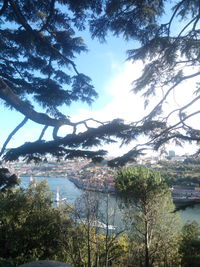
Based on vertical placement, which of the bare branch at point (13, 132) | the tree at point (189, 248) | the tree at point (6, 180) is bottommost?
the tree at point (189, 248)

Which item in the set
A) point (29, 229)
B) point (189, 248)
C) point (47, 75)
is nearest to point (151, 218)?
point (189, 248)

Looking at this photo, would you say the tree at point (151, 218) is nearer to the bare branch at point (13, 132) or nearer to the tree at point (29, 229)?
the tree at point (29, 229)

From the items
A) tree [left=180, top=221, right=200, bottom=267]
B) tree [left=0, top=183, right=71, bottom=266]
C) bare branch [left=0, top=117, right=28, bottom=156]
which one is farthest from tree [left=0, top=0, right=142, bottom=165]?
tree [left=180, top=221, right=200, bottom=267]

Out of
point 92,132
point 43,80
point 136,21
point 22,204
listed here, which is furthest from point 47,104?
point 22,204

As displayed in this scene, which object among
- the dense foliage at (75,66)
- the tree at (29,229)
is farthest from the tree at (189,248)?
the dense foliage at (75,66)

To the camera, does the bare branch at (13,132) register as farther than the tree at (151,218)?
No

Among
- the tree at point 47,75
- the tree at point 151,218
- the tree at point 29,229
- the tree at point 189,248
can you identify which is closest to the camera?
the tree at point 47,75

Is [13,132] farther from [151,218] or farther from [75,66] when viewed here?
[151,218]

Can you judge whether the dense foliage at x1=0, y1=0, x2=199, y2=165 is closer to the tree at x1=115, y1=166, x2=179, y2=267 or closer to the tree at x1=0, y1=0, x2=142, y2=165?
the tree at x1=0, y1=0, x2=142, y2=165

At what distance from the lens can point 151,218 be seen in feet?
39.2

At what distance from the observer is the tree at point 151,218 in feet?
39.0

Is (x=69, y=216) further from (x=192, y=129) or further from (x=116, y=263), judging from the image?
(x=192, y=129)

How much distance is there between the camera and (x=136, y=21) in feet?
12.2

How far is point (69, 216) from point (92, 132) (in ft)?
33.5
